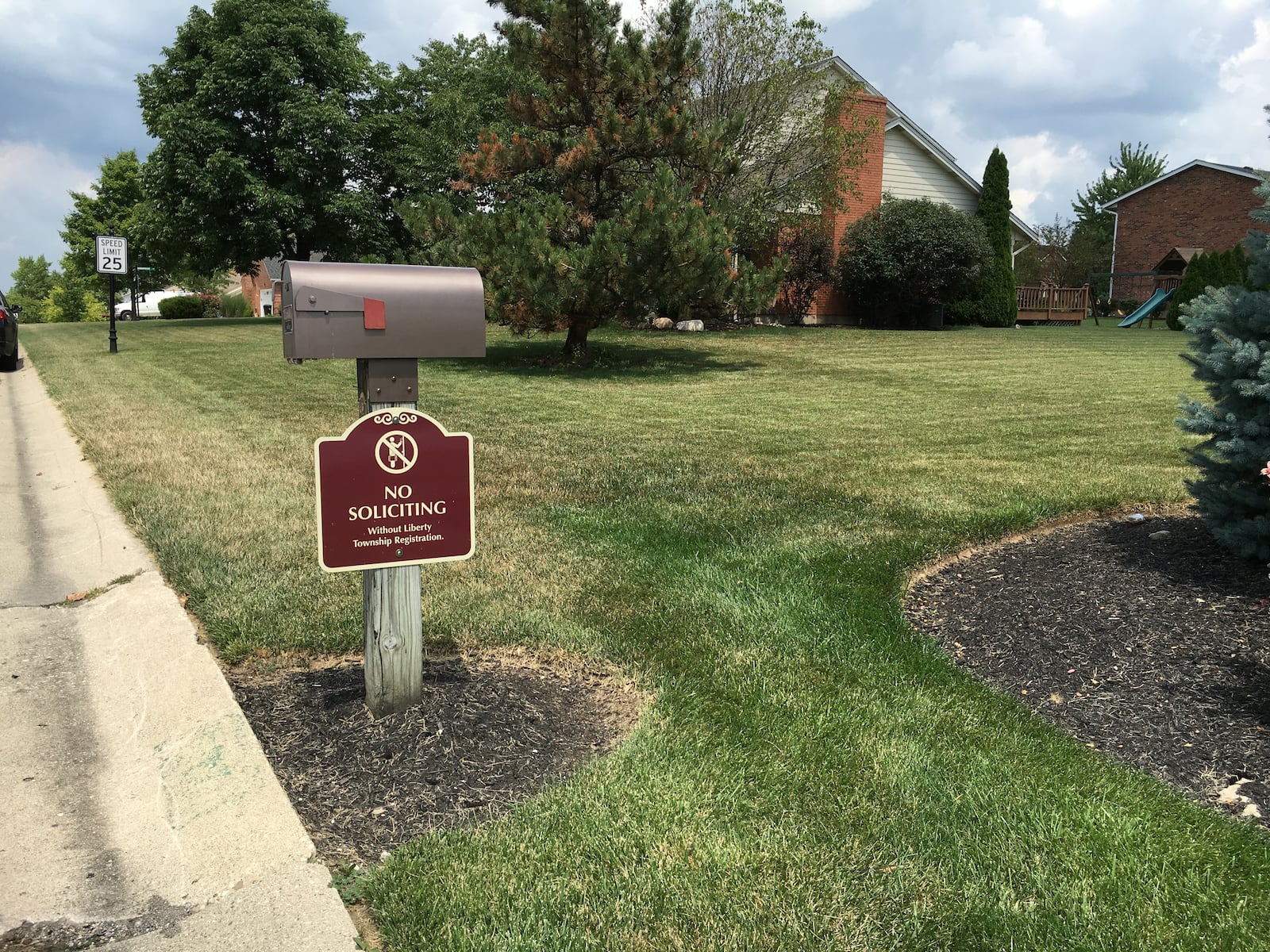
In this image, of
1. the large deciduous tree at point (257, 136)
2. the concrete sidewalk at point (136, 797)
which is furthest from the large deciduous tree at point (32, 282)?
the concrete sidewalk at point (136, 797)

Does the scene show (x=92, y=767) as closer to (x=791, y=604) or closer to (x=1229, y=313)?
(x=791, y=604)

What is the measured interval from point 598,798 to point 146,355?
19.8 meters

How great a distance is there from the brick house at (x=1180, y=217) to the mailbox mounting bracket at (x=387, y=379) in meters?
39.2

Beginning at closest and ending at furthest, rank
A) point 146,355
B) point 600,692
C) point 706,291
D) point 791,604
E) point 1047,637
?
point 600,692, point 1047,637, point 791,604, point 706,291, point 146,355

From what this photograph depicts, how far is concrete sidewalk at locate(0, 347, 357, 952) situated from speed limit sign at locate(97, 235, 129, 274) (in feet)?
53.3

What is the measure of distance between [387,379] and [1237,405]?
12.4 feet

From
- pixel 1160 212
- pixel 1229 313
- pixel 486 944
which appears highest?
pixel 1160 212

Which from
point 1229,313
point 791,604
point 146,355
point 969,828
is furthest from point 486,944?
point 146,355

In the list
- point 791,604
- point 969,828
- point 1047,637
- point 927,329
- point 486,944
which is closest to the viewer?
point 486,944

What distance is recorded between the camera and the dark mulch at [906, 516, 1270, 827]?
3.23 m

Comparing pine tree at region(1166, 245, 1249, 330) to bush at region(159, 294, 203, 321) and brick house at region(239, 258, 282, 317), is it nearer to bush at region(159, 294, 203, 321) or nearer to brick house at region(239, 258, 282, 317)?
bush at region(159, 294, 203, 321)

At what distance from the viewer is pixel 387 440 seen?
311 cm

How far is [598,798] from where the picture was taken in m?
2.88

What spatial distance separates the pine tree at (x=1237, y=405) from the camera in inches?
170
